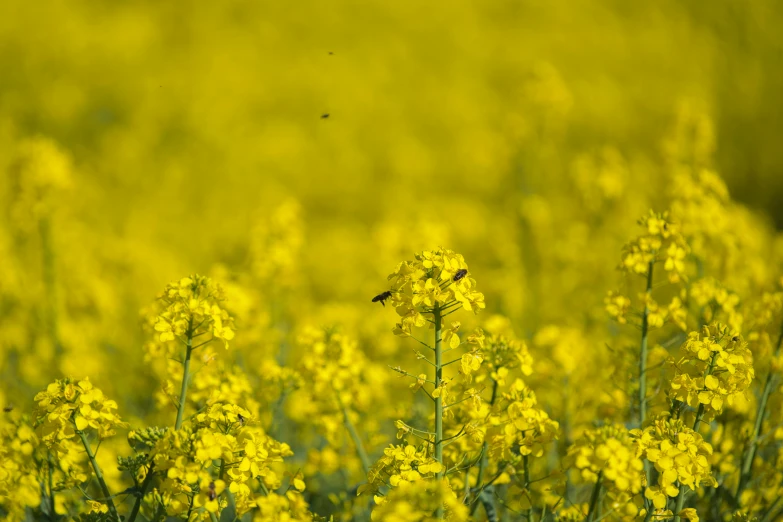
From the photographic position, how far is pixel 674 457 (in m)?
1.96

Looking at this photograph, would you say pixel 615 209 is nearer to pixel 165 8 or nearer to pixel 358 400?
pixel 358 400

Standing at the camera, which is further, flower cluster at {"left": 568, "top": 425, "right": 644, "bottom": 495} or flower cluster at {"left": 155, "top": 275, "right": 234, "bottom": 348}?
flower cluster at {"left": 155, "top": 275, "right": 234, "bottom": 348}

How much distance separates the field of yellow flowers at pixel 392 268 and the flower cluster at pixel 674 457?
0.01 metres

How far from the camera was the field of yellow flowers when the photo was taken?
2.16m

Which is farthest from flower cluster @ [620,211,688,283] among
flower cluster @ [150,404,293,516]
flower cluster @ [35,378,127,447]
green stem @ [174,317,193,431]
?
flower cluster @ [35,378,127,447]

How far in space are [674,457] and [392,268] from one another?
9.29 feet

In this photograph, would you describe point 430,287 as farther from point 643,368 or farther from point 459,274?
point 643,368

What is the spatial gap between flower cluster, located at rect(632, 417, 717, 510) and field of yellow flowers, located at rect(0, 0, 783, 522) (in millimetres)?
10

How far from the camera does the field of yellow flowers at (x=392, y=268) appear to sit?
7.08 feet

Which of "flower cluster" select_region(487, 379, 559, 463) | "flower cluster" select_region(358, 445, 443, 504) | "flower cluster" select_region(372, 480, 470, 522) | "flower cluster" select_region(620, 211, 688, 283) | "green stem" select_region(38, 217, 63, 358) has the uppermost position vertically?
"green stem" select_region(38, 217, 63, 358)

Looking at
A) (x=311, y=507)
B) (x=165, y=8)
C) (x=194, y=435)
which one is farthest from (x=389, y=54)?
(x=194, y=435)

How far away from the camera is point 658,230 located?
8.80 feet

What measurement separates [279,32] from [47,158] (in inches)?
487

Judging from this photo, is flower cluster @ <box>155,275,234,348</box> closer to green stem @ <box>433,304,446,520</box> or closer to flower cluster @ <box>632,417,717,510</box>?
green stem @ <box>433,304,446,520</box>
